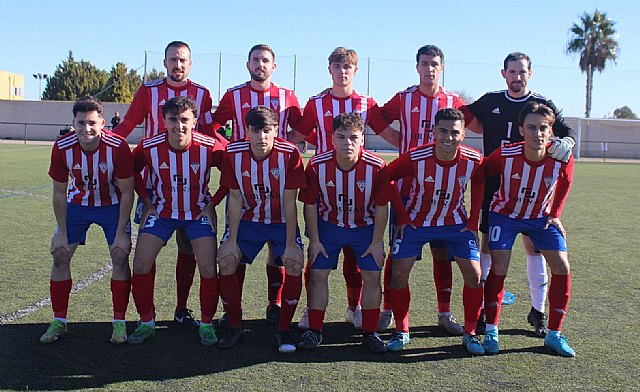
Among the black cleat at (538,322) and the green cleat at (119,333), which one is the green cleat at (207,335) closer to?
the green cleat at (119,333)

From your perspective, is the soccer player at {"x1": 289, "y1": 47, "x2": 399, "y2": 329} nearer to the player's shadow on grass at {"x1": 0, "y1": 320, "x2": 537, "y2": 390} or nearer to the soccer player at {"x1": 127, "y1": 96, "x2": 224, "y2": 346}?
the player's shadow on grass at {"x1": 0, "y1": 320, "x2": 537, "y2": 390}

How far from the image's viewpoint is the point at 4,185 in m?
11.9

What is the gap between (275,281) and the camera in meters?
4.65

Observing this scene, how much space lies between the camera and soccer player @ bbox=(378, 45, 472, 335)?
4.44 meters

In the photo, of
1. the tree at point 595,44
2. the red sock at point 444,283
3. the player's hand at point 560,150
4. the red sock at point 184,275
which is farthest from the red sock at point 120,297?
the tree at point 595,44

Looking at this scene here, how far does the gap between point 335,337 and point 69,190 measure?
2.05 meters

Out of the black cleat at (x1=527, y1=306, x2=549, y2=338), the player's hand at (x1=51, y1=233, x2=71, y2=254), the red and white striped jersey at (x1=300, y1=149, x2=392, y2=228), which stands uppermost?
the red and white striped jersey at (x1=300, y1=149, x2=392, y2=228)

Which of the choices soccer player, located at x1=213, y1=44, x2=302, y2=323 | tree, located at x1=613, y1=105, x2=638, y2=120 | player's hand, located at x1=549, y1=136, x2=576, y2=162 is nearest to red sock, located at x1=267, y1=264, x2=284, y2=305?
soccer player, located at x1=213, y1=44, x2=302, y2=323

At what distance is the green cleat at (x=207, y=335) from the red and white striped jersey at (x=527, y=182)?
2.04m

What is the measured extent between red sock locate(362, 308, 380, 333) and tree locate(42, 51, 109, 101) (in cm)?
4364

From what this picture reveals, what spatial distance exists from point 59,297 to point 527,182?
3.11 meters

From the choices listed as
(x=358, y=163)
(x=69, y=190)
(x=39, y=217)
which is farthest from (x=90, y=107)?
(x=39, y=217)

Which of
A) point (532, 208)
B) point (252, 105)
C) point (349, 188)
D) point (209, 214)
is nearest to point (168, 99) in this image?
point (252, 105)

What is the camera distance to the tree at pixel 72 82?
44438 millimetres
